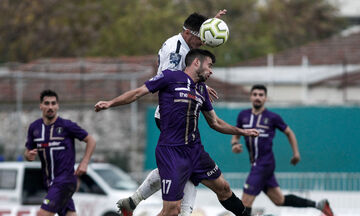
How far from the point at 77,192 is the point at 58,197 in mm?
7386

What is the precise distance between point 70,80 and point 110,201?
38.2 ft

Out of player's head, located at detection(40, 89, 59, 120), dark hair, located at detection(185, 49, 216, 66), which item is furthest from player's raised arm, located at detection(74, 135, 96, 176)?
dark hair, located at detection(185, 49, 216, 66)

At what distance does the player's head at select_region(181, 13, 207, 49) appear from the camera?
417 inches

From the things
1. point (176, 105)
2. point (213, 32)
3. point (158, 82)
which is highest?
point (213, 32)

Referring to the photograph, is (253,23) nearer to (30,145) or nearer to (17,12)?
(17,12)

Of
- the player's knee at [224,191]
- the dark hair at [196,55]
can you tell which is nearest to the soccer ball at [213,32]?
the dark hair at [196,55]

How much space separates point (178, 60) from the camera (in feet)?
34.5

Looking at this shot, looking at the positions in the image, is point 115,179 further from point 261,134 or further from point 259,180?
point 259,180

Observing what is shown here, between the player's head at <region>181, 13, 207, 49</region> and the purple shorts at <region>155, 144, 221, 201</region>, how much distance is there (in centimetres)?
135

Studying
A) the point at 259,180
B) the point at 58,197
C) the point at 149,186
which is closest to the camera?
the point at 149,186

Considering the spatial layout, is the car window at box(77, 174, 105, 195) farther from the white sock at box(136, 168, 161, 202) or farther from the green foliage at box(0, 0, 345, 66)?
the green foliage at box(0, 0, 345, 66)

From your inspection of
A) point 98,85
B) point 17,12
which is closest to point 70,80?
point 98,85

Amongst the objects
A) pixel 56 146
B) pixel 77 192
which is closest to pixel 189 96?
pixel 56 146

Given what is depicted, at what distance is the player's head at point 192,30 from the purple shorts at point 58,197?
121 inches
